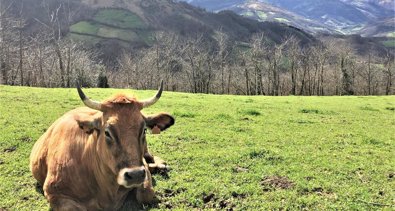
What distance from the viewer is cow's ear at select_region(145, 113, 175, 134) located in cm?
723

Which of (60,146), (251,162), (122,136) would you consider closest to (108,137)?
(122,136)

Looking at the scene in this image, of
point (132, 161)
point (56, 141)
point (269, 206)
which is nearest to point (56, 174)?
point (56, 141)

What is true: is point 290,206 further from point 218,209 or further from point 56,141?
point 56,141

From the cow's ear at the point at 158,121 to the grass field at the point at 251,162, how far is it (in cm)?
172

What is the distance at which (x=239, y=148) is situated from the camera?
1212 cm

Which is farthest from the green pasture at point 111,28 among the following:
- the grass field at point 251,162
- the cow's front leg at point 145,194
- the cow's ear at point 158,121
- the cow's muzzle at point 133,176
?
the cow's muzzle at point 133,176

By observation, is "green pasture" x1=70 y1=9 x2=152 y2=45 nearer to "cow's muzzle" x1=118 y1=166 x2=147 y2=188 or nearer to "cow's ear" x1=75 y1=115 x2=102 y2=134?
"cow's ear" x1=75 y1=115 x2=102 y2=134

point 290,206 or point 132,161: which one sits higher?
point 132,161

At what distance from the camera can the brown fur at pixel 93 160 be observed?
644 cm

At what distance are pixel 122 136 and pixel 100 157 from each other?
3.22 feet

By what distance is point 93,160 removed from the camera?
7359mm

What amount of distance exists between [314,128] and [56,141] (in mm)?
11792

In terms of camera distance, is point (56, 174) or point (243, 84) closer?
point (56, 174)

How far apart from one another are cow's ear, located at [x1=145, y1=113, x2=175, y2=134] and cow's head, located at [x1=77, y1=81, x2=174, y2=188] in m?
0.21
